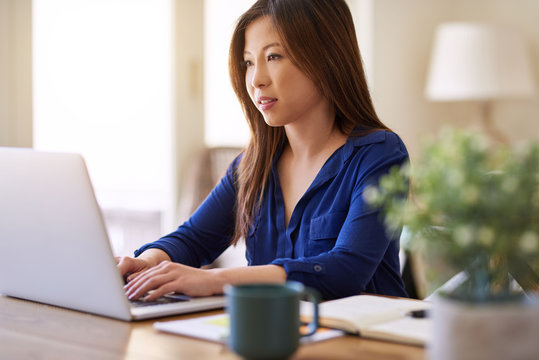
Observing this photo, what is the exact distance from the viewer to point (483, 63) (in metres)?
3.70

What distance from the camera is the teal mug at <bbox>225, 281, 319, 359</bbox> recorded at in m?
0.78

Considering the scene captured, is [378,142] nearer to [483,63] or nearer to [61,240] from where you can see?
[61,240]

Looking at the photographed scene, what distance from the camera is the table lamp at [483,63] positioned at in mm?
3678

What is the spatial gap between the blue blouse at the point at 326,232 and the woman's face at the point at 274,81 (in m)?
0.14

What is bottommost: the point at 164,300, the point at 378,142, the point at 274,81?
the point at 164,300

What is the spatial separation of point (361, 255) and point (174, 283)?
1.18 feet

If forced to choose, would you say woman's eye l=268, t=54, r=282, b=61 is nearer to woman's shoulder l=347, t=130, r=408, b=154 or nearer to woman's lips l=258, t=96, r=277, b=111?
woman's lips l=258, t=96, r=277, b=111

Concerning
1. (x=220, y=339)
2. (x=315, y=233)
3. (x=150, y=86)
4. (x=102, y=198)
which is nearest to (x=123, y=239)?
(x=102, y=198)

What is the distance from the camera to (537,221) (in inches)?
28.1

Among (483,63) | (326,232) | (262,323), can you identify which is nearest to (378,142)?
(326,232)

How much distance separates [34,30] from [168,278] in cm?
188

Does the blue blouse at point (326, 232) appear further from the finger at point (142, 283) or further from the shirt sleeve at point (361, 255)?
the finger at point (142, 283)

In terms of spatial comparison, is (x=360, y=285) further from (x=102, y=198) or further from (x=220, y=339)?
(x=102, y=198)

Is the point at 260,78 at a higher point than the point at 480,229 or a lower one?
higher
